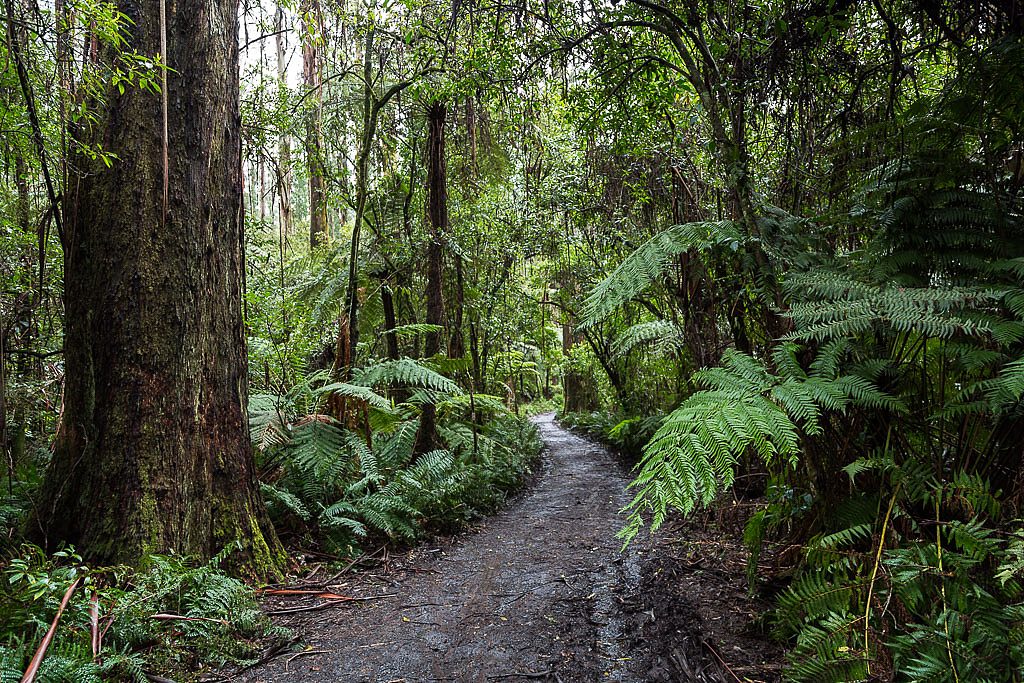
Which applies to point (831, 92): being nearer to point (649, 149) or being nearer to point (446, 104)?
point (649, 149)

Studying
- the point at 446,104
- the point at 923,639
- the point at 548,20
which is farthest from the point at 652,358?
the point at 923,639

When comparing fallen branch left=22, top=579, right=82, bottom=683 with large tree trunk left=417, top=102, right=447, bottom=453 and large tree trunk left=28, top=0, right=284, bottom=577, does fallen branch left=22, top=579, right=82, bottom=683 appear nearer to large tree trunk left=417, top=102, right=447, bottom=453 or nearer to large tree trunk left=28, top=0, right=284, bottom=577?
large tree trunk left=28, top=0, right=284, bottom=577

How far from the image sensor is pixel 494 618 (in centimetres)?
297

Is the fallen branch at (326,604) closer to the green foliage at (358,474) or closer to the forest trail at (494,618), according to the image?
the forest trail at (494,618)

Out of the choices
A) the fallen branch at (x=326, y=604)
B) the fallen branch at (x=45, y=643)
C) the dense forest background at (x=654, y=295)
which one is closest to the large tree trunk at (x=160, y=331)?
the dense forest background at (x=654, y=295)

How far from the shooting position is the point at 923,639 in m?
1.58

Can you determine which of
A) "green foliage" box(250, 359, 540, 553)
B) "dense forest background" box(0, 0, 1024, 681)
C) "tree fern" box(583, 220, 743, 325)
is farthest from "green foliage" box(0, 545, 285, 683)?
"tree fern" box(583, 220, 743, 325)

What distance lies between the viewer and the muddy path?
241 centimetres

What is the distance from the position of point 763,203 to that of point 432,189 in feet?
16.1

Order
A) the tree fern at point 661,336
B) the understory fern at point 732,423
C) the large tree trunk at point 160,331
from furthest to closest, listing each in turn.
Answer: the tree fern at point 661,336 → the large tree trunk at point 160,331 → the understory fern at point 732,423

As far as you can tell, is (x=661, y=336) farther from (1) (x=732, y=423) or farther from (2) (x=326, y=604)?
(1) (x=732, y=423)

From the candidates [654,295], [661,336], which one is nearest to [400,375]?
[654,295]

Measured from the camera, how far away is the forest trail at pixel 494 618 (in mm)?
2412

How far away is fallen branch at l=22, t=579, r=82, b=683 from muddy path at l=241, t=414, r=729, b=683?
0.79 m
